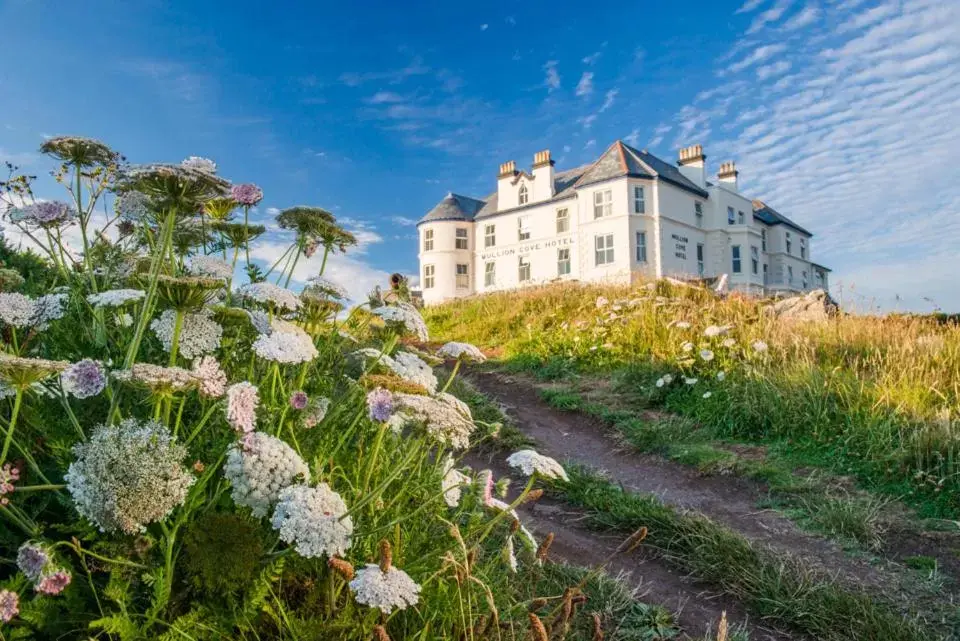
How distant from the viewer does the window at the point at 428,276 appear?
33719mm

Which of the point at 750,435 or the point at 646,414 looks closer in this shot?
the point at 750,435

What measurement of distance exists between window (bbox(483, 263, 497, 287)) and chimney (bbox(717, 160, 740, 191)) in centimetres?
1359

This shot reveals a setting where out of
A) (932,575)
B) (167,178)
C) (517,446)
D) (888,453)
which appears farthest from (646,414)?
(167,178)

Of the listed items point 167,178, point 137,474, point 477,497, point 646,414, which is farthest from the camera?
point 646,414

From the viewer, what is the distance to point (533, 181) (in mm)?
32094

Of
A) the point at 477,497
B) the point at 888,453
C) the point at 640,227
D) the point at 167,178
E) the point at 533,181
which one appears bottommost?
the point at 888,453

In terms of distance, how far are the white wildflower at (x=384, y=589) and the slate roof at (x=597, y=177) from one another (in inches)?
1112

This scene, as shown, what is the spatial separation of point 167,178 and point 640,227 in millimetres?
28290

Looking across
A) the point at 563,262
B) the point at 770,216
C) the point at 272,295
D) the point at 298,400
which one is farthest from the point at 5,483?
the point at 770,216

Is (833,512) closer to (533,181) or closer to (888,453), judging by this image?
(888,453)

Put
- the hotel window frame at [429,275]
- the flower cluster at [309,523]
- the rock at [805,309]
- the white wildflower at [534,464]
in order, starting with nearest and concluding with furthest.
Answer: the flower cluster at [309,523] → the white wildflower at [534,464] → the rock at [805,309] → the hotel window frame at [429,275]

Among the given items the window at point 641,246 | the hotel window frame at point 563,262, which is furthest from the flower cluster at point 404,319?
the hotel window frame at point 563,262

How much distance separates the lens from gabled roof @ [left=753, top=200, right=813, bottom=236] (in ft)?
126

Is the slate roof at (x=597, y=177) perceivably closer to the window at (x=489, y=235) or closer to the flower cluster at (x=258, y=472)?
the window at (x=489, y=235)
